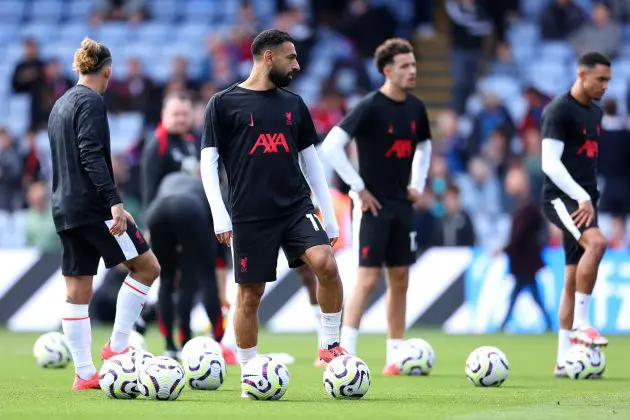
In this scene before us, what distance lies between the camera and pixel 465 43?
24562 mm

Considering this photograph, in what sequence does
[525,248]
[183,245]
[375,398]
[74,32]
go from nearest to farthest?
[375,398] → [183,245] → [525,248] → [74,32]

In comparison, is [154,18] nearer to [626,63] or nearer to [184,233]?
[626,63]

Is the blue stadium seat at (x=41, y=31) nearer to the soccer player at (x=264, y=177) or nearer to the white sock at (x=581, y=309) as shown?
the white sock at (x=581, y=309)

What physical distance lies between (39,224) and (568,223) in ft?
34.8

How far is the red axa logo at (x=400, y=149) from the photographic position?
12.2 metres

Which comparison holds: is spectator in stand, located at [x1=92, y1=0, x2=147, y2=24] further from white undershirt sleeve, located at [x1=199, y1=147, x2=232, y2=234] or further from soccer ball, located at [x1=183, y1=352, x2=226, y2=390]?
white undershirt sleeve, located at [x1=199, y1=147, x2=232, y2=234]

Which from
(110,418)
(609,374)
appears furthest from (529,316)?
(110,418)

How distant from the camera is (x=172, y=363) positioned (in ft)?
30.4

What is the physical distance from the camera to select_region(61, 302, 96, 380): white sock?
33.8 ft

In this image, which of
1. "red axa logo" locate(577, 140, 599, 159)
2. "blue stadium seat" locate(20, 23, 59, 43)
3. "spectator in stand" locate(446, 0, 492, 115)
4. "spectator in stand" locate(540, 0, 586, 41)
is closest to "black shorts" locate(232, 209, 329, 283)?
"red axa logo" locate(577, 140, 599, 159)

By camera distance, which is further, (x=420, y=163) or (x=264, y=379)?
(x=420, y=163)

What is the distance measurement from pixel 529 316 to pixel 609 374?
646 centimetres

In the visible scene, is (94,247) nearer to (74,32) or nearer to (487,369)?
(487,369)

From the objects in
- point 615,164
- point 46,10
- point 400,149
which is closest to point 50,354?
point 400,149
